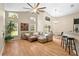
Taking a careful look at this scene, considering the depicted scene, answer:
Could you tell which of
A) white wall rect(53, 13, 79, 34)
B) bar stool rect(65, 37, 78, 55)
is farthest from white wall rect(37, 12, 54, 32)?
bar stool rect(65, 37, 78, 55)

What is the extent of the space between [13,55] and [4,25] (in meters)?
0.58

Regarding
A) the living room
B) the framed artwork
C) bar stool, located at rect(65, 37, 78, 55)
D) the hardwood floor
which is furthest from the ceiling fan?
bar stool, located at rect(65, 37, 78, 55)

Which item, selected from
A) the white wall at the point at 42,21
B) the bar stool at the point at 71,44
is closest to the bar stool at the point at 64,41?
the bar stool at the point at 71,44

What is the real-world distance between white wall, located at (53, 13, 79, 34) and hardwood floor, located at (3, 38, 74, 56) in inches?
8.0

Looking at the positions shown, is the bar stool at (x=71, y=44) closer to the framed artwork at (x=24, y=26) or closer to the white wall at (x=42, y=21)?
the white wall at (x=42, y=21)

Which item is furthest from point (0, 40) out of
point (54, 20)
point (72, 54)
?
point (72, 54)

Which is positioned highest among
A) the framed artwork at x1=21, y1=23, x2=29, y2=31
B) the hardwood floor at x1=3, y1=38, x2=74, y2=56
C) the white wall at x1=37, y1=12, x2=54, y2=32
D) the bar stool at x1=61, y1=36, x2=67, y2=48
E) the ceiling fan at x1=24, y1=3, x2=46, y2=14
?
the ceiling fan at x1=24, y1=3, x2=46, y2=14

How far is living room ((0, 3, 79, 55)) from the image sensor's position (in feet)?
7.43

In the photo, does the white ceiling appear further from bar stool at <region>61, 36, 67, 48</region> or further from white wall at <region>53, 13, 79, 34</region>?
bar stool at <region>61, 36, 67, 48</region>

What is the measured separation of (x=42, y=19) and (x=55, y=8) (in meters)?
0.31

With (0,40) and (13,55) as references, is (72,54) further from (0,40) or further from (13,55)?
(0,40)

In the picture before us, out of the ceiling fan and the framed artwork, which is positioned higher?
the ceiling fan

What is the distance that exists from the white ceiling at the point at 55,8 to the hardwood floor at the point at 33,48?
0.50 meters

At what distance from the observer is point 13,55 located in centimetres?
232
